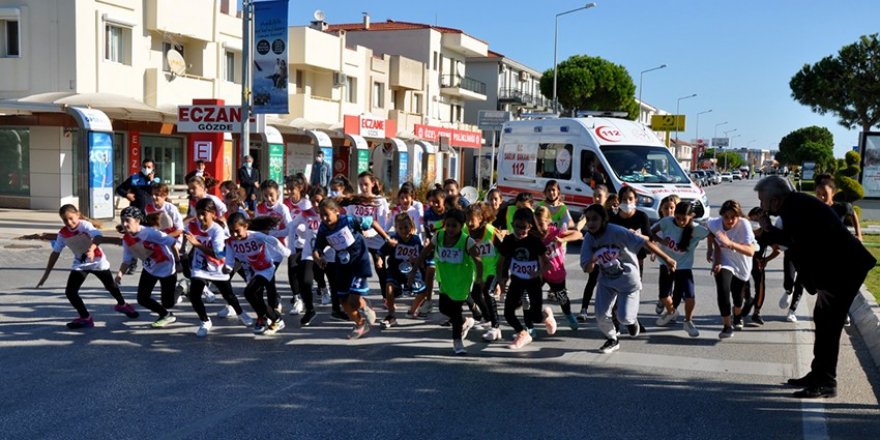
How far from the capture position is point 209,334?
8.14 m

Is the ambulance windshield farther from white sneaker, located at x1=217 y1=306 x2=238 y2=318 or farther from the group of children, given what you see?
white sneaker, located at x1=217 y1=306 x2=238 y2=318

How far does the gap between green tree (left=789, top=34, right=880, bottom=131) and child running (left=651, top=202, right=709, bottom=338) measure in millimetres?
41576

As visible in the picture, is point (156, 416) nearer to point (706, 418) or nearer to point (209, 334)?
point (209, 334)

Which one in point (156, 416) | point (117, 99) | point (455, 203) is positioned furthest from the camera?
point (117, 99)

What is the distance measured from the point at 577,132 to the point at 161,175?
15924 millimetres

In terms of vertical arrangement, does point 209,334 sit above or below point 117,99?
below

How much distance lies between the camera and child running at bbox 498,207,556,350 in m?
7.60

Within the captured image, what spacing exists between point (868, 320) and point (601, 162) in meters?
8.24

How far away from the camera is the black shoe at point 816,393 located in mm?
6152

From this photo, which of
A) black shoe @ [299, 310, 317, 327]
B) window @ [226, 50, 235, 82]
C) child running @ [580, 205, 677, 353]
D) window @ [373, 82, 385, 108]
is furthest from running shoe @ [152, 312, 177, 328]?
window @ [373, 82, 385, 108]

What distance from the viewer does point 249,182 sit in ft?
50.3

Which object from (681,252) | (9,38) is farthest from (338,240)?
(9,38)

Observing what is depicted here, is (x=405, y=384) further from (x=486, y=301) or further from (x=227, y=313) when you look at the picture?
(x=227, y=313)

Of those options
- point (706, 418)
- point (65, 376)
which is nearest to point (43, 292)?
point (65, 376)
